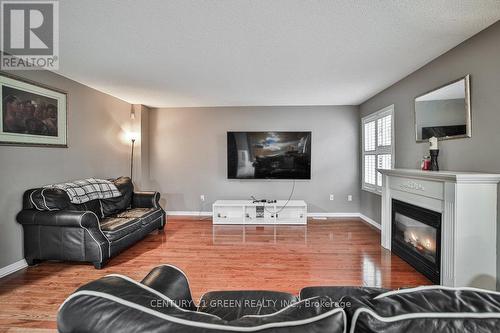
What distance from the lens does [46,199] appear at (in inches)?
110

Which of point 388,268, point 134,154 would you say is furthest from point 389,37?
point 134,154

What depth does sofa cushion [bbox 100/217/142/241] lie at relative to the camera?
115 inches

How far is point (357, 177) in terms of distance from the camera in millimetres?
5109

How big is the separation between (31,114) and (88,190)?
3.86ft

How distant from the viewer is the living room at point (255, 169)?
2.39 feet

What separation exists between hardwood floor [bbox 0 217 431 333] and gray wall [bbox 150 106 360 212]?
1.23m

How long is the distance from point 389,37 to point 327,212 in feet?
12.1

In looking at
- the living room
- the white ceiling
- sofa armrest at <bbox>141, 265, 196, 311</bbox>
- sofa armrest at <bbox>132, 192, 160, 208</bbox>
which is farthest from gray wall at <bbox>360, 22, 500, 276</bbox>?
sofa armrest at <bbox>132, 192, 160, 208</bbox>

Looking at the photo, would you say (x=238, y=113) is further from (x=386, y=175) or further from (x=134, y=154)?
(x=386, y=175)

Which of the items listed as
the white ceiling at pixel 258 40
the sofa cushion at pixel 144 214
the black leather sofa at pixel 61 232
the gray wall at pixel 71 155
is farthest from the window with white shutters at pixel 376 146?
the gray wall at pixel 71 155

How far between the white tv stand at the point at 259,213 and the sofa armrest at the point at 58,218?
231 centimetres

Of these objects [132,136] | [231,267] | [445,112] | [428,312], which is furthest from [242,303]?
[132,136]

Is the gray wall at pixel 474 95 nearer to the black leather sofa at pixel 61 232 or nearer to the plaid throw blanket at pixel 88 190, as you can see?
the black leather sofa at pixel 61 232

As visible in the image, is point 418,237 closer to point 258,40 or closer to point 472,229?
point 472,229
